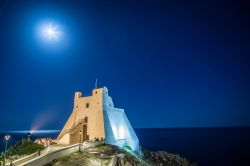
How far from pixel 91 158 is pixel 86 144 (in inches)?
243

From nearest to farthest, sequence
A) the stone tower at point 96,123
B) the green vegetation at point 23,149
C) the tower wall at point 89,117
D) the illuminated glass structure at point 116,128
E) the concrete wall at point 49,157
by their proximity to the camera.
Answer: the concrete wall at point 49,157 < the green vegetation at point 23,149 < the stone tower at point 96,123 < the tower wall at point 89,117 < the illuminated glass structure at point 116,128

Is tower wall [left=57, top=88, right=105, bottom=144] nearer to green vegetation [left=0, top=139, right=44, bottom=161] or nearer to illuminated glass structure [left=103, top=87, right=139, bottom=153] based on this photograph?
illuminated glass structure [left=103, top=87, right=139, bottom=153]

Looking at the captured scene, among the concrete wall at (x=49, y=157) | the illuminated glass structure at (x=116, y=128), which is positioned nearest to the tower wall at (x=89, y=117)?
the illuminated glass structure at (x=116, y=128)

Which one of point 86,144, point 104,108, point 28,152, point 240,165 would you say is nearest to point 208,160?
point 240,165

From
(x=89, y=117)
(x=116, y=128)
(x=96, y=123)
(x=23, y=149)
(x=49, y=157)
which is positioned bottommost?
(x=49, y=157)

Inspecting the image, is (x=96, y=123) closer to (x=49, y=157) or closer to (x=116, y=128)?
(x=116, y=128)

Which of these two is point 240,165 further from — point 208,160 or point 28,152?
point 28,152

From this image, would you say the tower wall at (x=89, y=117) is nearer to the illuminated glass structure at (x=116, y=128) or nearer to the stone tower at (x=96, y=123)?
the stone tower at (x=96, y=123)

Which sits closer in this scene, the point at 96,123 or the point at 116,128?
the point at 96,123

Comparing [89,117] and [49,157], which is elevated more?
[89,117]

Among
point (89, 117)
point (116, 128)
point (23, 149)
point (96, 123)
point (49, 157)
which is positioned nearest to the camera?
point (49, 157)

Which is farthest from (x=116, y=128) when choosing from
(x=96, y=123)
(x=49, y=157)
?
(x=49, y=157)

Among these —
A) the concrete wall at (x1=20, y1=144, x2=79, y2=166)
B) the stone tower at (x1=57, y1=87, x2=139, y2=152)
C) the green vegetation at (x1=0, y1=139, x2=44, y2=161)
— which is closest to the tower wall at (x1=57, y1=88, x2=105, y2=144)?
the stone tower at (x1=57, y1=87, x2=139, y2=152)

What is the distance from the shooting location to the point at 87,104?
1924 inches
